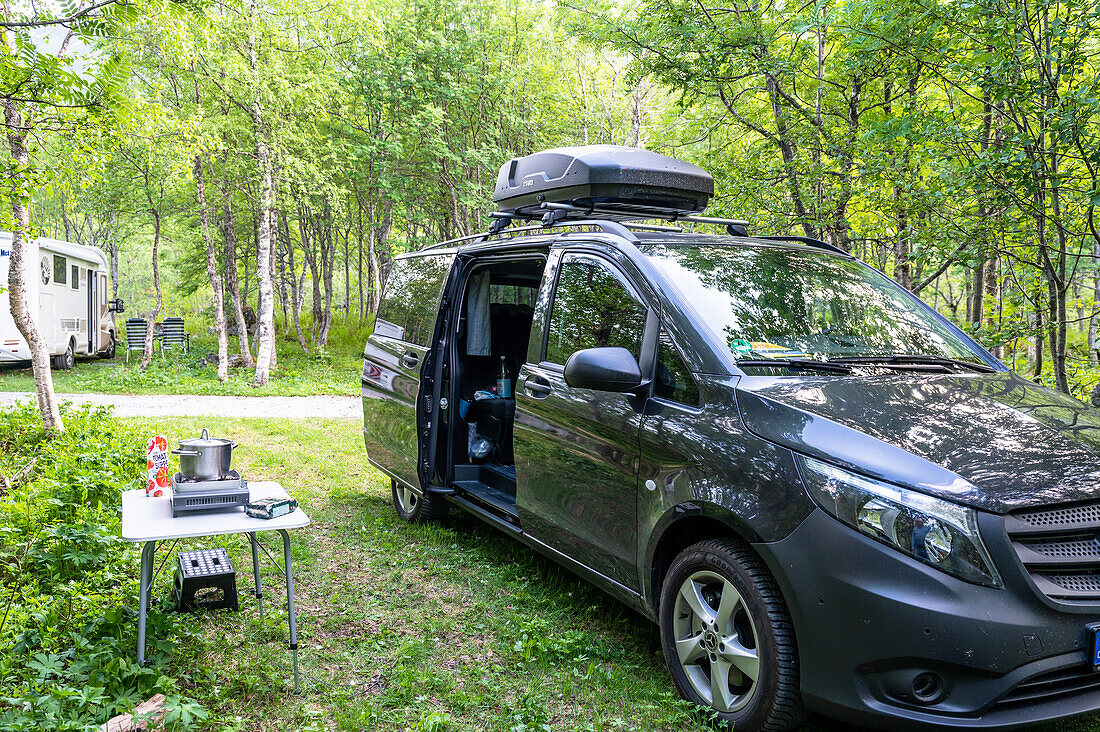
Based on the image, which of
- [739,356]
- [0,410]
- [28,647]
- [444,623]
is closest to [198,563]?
[28,647]

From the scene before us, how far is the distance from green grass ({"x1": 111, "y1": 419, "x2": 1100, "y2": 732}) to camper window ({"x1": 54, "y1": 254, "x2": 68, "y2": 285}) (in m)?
14.3

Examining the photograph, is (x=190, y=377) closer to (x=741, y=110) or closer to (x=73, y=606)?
(x=741, y=110)

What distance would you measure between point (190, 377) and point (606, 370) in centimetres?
1560

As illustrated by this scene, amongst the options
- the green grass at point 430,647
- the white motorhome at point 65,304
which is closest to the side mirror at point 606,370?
the green grass at point 430,647

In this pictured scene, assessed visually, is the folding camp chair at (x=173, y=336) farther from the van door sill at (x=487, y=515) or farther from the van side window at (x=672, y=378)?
the van side window at (x=672, y=378)

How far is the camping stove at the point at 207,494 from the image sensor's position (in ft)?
10.8

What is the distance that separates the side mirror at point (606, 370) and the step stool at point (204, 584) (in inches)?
88.9

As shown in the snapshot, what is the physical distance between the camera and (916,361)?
337 centimetres

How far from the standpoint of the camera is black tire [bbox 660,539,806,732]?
262 cm

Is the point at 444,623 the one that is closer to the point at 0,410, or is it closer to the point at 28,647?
the point at 28,647

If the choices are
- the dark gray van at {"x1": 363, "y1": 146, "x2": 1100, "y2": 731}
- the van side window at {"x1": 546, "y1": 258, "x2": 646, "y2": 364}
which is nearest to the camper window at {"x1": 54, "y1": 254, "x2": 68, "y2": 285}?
the dark gray van at {"x1": 363, "y1": 146, "x2": 1100, "y2": 731}

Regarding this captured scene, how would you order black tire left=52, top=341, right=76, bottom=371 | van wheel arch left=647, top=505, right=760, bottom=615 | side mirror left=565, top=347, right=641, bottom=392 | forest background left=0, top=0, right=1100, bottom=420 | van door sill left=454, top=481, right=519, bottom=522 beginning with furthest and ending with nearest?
black tire left=52, top=341, right=76, bottom=371 < forest background left=0, top=0, right=1100, bottom=420 < van door sill left=454, top=481, right=519, bottom=522 < side mirror left=565, top=347, right=641, bottom=392 < van wheel arch left=647, top=505, right=760, bottom=615

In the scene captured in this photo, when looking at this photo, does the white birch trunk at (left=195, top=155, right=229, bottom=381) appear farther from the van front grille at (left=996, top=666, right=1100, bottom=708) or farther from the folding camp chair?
the van front grille at (left=996, top=666, right=1100, bottom=708)

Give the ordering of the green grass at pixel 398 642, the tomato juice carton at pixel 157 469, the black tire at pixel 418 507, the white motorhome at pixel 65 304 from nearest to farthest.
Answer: the green grass at pixel 398 642
the tomato juice carton at pixel 157 469
the black tire at pixel 418 507
the white motorhome at pixel 65 304
